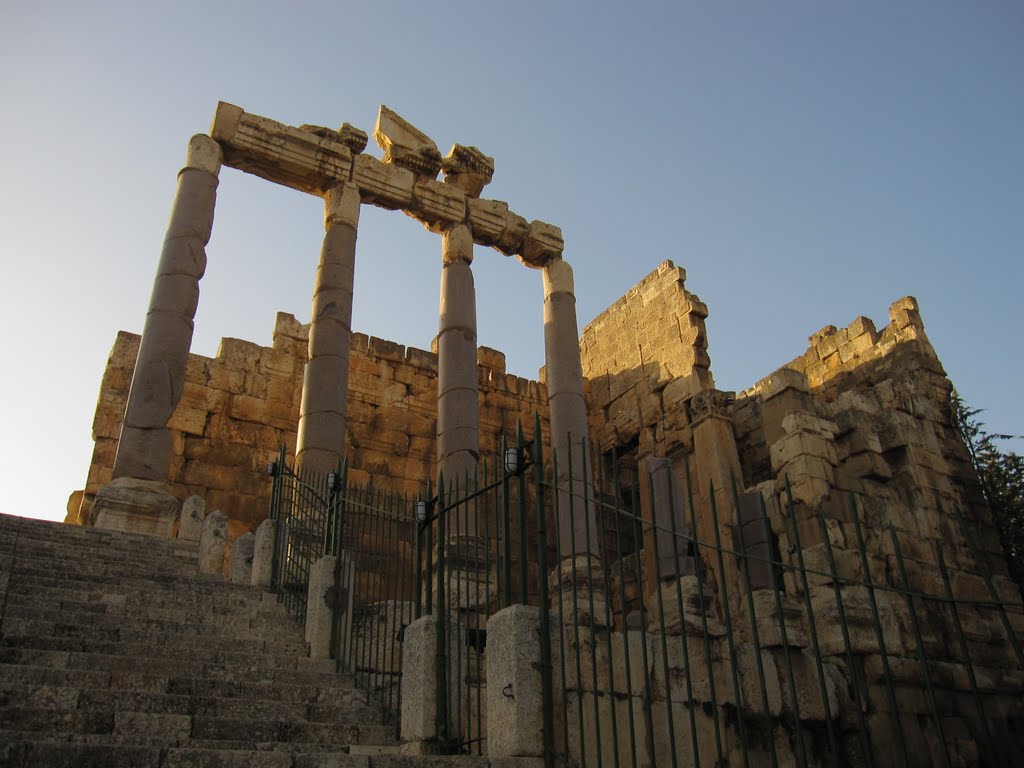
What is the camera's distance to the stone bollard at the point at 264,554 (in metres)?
9.80

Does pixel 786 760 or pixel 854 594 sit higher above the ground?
pixel 854 594

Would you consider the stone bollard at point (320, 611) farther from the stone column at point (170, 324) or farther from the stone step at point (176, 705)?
the stone column at point (170, 324)

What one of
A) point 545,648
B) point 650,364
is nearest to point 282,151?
point 650,364

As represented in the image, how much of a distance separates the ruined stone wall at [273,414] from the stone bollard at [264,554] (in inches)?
183

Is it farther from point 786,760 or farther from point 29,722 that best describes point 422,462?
point 29,722

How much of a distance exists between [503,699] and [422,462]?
1402cm

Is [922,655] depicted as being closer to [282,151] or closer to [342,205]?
[342,205]

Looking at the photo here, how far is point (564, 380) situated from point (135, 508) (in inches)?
320

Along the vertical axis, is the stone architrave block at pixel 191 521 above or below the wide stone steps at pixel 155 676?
above

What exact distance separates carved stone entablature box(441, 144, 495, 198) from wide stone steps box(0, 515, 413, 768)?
11346mm

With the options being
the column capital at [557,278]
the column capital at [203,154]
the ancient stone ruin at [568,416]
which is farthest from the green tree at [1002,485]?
the column capital at [203,154]

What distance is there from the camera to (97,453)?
1547cm

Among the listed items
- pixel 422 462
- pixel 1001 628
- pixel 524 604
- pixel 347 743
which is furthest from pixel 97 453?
pixel 1001 628

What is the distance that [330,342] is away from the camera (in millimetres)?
15273
